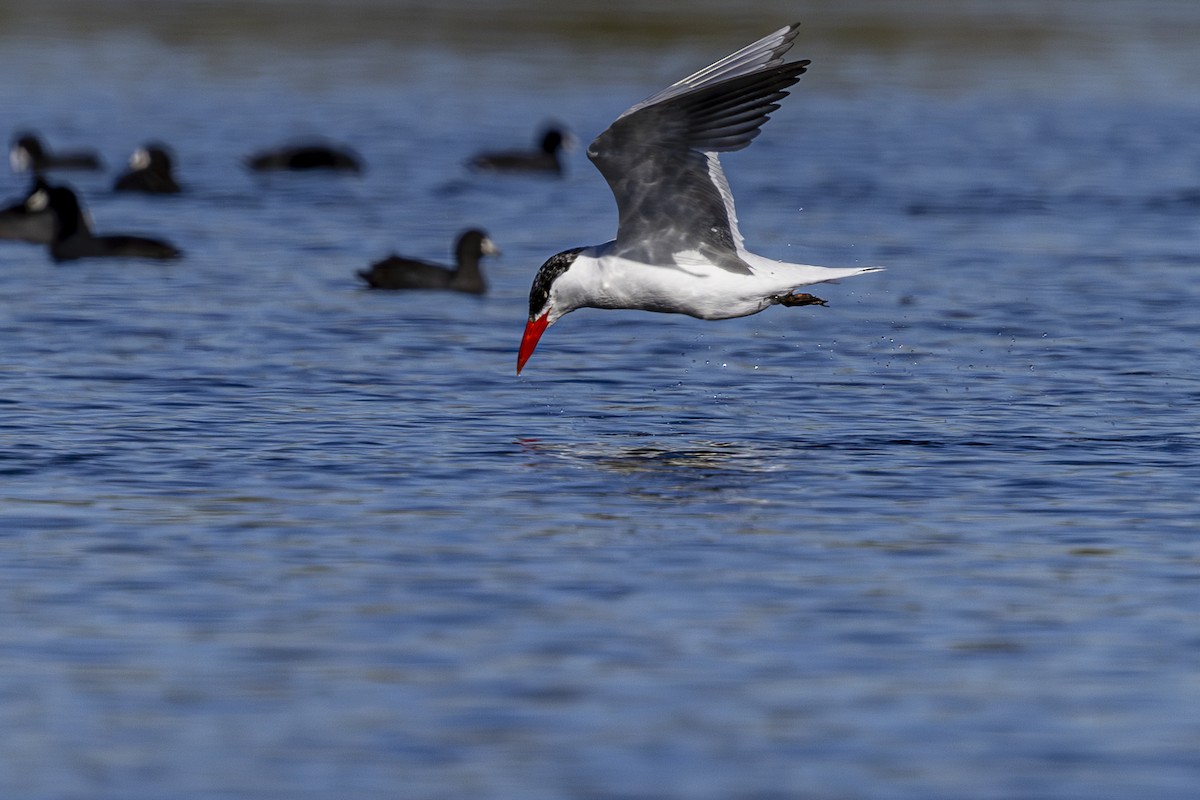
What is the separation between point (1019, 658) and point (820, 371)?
8.08 metres

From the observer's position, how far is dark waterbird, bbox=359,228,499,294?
834 inches

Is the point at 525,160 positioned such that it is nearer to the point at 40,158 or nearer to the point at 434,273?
the point at 40,158

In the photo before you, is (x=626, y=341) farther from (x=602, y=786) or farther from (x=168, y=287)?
(x=602, y=786)

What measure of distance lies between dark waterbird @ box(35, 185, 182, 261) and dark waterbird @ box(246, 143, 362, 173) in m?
6.47

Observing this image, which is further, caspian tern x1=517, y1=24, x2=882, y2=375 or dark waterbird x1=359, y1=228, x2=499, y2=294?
dark waterbird x1=359, y1=228, x2=499, y2=294

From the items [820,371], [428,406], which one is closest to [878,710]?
[428,406]

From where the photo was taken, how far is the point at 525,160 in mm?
31422

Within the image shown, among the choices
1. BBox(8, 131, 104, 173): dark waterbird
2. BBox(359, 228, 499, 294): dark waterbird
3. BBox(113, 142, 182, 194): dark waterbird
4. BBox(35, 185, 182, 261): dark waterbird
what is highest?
BBox(8, 131, 104, 173): dark waterbird

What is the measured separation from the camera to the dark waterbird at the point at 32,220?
80.7 ft

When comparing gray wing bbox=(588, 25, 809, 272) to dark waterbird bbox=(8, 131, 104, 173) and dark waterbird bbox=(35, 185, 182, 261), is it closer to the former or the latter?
dark waterbird bbox=(35, 185, 182, 261)

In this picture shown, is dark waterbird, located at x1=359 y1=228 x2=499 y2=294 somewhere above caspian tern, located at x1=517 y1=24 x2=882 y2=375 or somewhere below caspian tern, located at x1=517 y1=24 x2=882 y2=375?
below

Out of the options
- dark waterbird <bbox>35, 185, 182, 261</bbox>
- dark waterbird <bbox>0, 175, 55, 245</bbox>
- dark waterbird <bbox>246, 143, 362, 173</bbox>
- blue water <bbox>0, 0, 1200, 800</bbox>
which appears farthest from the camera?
dark waterbird <bbox>246, 143, 362, 173</bbox>

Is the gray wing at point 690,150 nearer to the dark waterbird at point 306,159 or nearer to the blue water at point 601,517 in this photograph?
the blue water at point 601,517

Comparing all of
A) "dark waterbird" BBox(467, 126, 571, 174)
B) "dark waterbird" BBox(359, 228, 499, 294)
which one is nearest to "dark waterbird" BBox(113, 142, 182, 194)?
"dark waterbird" BBox(467, 126, 571, 174)
